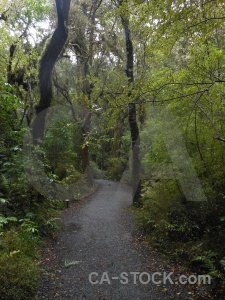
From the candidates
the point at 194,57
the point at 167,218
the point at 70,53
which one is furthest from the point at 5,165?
the point at 70,53

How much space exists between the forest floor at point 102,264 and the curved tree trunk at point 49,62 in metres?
3.82

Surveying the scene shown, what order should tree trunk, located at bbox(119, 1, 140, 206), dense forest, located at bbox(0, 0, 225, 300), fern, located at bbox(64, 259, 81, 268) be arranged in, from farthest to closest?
1. tree trunk, located at bbox(119, 1, 140, 206)
2. fern, located at bbox(64, 259, 81, 268)
3. dense forest, located at bbox(0, 0, 225, 300)

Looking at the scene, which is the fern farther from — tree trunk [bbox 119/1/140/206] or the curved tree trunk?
tree trunk [bbox 119/1/140/206]

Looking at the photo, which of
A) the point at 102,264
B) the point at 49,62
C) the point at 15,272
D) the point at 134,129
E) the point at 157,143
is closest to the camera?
the point at 15,272

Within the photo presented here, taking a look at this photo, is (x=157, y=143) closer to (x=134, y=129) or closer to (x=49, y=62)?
(x=134, y=129)

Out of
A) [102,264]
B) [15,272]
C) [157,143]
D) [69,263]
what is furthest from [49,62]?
[102,264]

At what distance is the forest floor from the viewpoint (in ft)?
15.1

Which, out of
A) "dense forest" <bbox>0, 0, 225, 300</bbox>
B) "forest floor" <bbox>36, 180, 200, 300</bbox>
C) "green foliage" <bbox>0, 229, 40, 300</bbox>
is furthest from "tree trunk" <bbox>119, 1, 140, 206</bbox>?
"green foliage" <bbox>0, 229, 40, 300</bbox>

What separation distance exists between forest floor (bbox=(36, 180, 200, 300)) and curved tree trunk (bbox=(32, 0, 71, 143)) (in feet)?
12.5

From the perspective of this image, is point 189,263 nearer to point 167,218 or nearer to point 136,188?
point 167,218

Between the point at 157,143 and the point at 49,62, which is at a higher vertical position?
the point at 49,62

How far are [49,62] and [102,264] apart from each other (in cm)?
644

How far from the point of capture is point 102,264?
5.71 m

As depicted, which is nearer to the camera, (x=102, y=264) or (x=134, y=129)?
(x=102, y=264)
